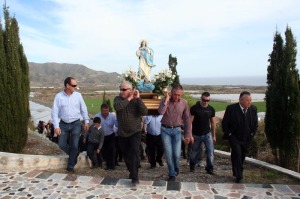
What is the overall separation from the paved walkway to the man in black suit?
443 millimetres

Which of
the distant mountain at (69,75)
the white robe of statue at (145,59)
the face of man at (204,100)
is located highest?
the distant mountain at (69,75)

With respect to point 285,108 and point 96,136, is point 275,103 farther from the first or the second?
point 96,136

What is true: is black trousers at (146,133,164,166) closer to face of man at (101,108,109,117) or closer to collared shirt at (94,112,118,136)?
collared shirt at (94,112,118,136)

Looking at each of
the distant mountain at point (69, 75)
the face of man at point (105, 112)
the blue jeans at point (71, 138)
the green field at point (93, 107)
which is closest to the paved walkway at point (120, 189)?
the blue jeans at point (71, 138)

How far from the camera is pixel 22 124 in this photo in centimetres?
711

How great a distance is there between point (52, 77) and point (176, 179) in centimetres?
18200

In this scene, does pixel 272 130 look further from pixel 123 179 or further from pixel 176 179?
pixel 123 179

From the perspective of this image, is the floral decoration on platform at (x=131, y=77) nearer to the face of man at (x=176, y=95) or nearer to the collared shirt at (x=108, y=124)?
the collared shirt at (x=108, y=124)

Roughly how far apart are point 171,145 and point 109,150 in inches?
65.2

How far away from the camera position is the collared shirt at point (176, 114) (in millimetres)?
5363

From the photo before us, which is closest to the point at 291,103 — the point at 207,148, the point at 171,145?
the point at 207,148

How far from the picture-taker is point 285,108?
6.64 meters

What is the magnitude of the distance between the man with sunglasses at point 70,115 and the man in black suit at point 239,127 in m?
2.72

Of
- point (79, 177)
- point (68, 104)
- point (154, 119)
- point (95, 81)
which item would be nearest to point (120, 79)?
point (154, 119)
